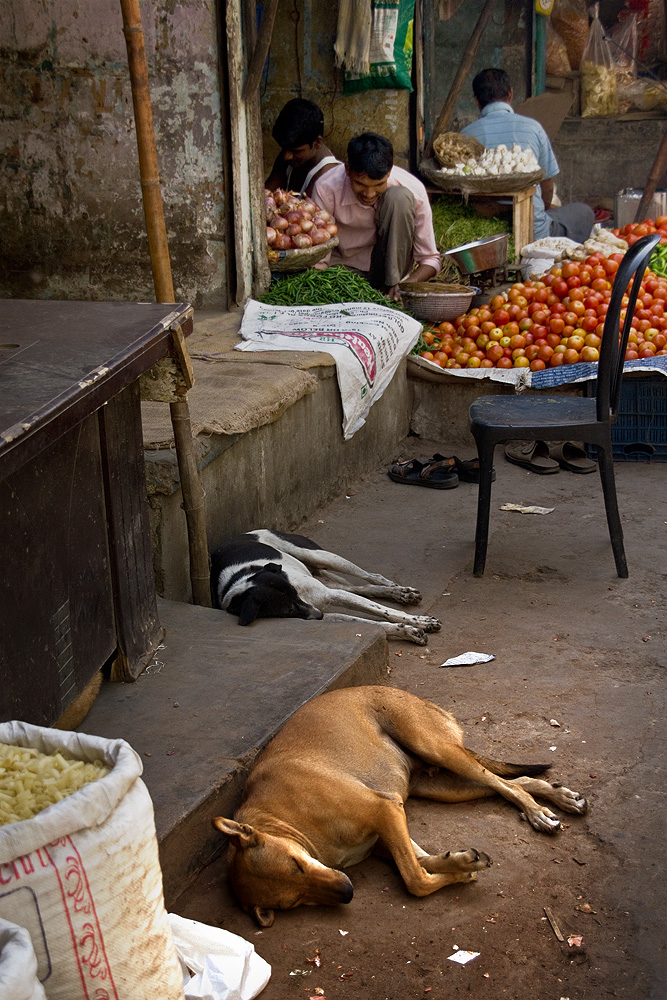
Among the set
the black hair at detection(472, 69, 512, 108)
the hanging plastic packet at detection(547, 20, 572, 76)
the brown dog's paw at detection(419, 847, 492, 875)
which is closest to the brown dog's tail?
the brown dog's paw at detection(419, 847, 492, 875)

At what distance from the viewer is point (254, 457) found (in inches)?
200

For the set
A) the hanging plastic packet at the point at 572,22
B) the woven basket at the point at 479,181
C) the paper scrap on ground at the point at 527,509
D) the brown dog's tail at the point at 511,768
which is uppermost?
the hanging plastic packet at the point at 572,22

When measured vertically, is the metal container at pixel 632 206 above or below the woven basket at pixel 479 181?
below

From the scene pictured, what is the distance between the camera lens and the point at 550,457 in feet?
22.0

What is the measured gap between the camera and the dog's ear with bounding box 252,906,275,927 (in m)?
2.52

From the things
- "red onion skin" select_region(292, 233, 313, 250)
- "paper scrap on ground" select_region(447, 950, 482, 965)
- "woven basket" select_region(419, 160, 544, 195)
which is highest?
"woven basket" select_region(419, 160, 544, 195)

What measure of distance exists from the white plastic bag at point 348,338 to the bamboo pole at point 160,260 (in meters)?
1.63

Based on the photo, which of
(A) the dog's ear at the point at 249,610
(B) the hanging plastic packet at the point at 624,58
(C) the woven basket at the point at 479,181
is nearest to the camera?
(A) the dog's ear at the point at 249,610

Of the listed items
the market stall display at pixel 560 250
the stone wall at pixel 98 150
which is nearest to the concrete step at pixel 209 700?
the stone wall at pixel 98 150

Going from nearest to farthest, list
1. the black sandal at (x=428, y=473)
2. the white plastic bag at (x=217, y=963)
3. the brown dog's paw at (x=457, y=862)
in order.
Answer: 1. the white plastic bag at (x=217, y=963)
2. the brown dog's paw at (x=457, y=862)
3. the black sandal at (x=428, y=473)

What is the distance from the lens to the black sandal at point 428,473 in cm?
628

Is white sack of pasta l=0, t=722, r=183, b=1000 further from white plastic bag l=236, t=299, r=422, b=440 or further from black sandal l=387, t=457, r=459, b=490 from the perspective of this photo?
black sandal l=387, t=457, r=459, b=490

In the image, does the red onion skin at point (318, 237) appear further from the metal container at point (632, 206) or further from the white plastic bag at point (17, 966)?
the white plastic bag at point (17, 966)

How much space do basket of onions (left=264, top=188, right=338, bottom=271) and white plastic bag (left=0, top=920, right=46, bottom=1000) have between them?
5868 mm
